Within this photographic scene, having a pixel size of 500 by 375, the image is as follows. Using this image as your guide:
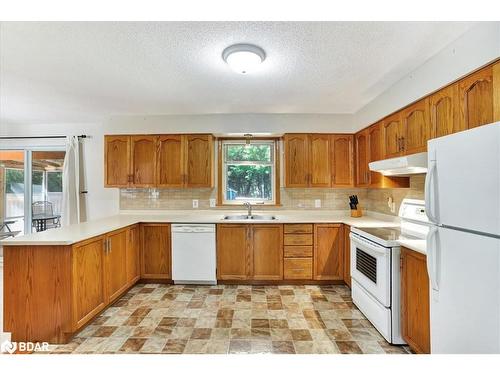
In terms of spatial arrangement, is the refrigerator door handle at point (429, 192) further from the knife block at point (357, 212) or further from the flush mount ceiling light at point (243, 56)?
the knife block at point (357, 212)

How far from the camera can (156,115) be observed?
11.9ft

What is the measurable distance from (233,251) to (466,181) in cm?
255

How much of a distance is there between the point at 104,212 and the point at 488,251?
445cm

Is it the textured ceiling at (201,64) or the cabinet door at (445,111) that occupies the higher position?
the textured ceiling at (201,64)

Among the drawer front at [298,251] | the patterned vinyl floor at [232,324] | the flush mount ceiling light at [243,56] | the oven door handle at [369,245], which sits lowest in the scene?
the patterned vinyl floor at [232,324]

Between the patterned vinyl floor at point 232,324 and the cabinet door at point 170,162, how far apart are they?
4.76 feet

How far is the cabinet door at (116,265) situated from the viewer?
2531 millimetres

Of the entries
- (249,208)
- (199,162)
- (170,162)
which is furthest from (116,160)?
(249,208)

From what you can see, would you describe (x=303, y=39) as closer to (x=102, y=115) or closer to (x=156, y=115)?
(x=156, y=115)

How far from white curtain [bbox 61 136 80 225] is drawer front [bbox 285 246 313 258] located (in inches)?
130

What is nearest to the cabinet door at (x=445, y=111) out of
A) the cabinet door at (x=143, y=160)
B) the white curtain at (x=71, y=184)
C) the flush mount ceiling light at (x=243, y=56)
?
the flush mount ceiling light at (x=243, y=56)

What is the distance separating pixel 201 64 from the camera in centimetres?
213

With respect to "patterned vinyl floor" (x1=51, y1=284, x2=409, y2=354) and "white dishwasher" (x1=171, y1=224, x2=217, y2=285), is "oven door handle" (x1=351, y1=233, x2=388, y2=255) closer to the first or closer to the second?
"patterned vinyl floor" (x1=51, y1=284, x2=409, y2=354)
